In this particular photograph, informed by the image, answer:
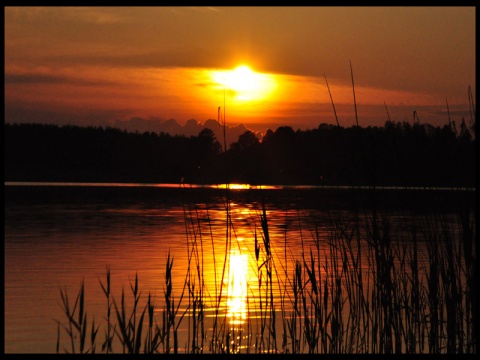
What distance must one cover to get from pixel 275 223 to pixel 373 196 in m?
21.3

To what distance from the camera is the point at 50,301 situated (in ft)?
34.1

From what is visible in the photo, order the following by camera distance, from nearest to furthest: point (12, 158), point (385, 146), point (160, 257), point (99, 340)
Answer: point (385, 146) < point (99, 340) < point (160, 257) < point (12, 158)

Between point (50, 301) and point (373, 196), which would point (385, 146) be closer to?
point (373, 196)

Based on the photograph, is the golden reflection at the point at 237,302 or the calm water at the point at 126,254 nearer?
the golden reflection at the point at 237,302

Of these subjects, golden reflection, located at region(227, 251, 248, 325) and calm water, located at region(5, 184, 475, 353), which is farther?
calm water, located at region(5, 184, 475, 353)

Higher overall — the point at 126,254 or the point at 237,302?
the point at 126,254

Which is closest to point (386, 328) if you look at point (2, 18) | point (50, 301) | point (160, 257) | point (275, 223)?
point (2, 18)

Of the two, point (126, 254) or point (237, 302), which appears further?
point (126, 254)

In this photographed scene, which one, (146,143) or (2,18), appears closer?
(2,18)

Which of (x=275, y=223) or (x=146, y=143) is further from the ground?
(x=146, y=143)

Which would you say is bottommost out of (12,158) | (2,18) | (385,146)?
(385,146)
